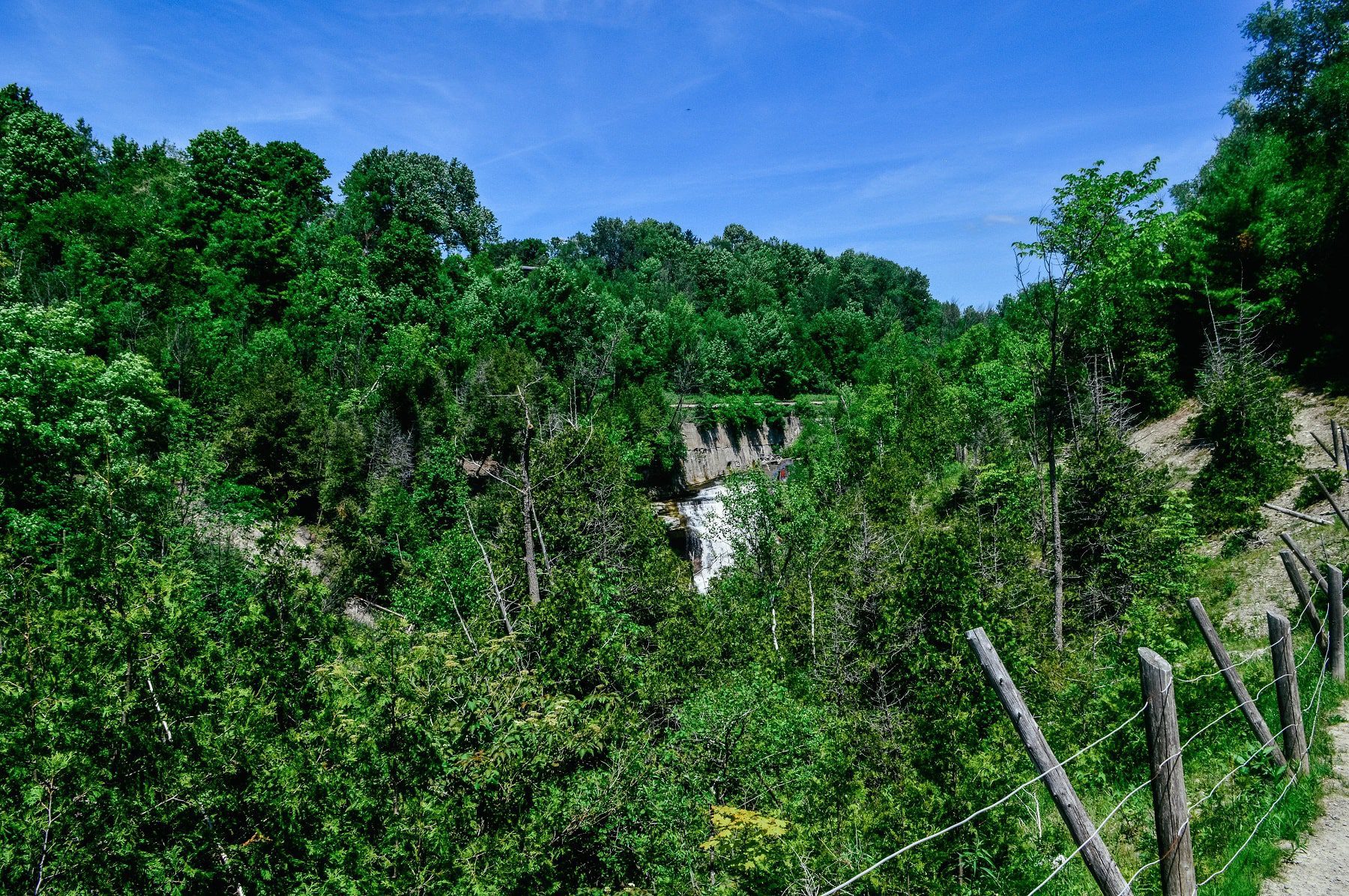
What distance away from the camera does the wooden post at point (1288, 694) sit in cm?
596

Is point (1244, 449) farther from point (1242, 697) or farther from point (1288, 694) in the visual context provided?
point (1242, 697)

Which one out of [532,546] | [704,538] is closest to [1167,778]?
[532,546]

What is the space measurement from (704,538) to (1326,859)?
37.3m

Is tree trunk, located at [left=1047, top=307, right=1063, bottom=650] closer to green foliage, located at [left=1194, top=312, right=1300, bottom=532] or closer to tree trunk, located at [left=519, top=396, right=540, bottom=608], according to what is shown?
green foliage, located at [left=1194, top=312, right=1300, bottom=532]

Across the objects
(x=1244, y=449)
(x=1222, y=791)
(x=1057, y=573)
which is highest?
(x=1244, y=449)

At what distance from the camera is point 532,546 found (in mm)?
20156

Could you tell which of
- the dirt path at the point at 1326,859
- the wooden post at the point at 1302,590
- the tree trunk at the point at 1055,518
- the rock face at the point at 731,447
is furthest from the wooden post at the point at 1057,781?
the rock face at the point at 731,447

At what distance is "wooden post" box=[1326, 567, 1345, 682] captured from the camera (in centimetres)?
756

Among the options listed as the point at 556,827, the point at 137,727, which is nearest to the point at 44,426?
the point at 137,727

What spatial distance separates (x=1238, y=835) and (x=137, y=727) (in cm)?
968

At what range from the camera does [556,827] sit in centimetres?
842

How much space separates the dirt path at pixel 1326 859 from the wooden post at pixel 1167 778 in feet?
6.85

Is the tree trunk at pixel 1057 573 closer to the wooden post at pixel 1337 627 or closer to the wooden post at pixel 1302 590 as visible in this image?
the wooden post at pixel 1302 590

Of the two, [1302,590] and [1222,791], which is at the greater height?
[1302,590]
